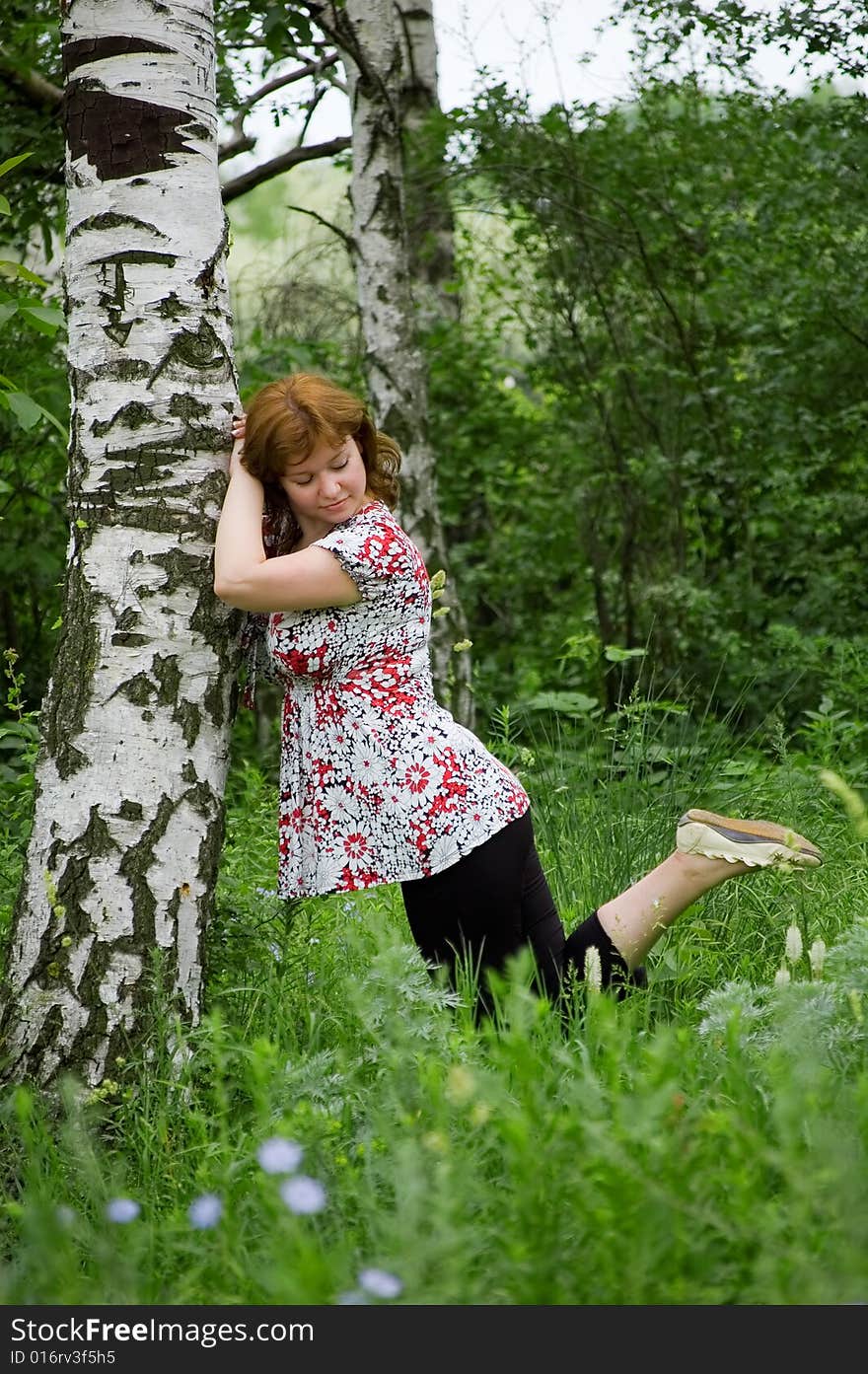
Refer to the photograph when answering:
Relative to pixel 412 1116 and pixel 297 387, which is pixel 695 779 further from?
pixel 412 1116

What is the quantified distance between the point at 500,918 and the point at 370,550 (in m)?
0.83

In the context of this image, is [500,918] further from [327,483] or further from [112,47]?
[112,47]

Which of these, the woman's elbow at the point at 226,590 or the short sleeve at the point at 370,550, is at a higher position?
the short sleeve at the point at 370,550

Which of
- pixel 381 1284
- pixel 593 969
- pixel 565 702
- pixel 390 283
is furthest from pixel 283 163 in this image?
pixel 381 1284

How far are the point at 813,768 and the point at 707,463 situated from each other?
10.9 feet

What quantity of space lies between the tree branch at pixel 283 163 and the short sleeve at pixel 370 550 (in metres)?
4.15

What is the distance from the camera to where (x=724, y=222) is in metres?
7.13

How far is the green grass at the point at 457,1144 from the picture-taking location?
1.42 m

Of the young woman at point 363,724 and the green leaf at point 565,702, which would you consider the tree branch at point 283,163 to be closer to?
the green leaf at point 565,702

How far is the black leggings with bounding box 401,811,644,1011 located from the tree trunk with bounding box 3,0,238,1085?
0.49 m

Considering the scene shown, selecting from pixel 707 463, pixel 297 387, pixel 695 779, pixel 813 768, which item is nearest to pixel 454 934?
pixel 297 387

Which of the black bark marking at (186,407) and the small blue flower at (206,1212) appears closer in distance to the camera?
the small blue flower at (206,1212)

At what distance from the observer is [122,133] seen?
2459 millimetres

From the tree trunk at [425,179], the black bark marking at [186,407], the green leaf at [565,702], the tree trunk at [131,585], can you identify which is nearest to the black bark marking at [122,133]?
the tree trunk at [131,585]
